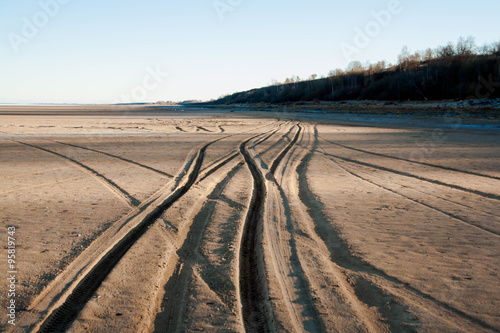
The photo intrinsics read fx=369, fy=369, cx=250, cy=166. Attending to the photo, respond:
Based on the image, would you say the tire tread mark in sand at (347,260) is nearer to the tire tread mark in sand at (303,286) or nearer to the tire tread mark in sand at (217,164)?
the tire tread mark in sand at (303,286)

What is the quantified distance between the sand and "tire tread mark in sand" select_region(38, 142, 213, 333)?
2 centimetres

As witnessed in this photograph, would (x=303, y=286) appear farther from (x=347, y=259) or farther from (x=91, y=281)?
(x=91, y=281)

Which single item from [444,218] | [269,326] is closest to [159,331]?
[269,326]

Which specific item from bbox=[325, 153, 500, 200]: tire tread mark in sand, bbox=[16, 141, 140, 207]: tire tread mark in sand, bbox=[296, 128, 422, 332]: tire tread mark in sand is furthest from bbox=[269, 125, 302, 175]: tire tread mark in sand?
bbox=[16, 141, 140, 207]: tire tread mark in sand

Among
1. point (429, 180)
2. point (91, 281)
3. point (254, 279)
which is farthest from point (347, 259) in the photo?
point (429, 180)

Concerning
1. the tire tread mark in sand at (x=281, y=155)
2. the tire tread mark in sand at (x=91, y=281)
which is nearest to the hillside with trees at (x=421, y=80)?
the tire tread mark in sand at (x=281, y=155)

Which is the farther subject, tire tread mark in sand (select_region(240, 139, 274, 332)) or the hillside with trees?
the hillside with trees

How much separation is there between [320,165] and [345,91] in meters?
82.5

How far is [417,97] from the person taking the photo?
6341 centimetres

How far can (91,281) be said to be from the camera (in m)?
3.83

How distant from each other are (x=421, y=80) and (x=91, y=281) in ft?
240

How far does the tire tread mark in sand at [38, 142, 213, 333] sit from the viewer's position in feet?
10.3

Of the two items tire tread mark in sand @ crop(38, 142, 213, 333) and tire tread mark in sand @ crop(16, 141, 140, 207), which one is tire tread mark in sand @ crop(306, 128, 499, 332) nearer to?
tire tread mark in sand @ crop(38, 142, 213, 333)

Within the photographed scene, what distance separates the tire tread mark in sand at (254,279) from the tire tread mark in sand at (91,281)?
4.85ft
